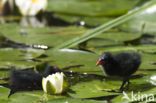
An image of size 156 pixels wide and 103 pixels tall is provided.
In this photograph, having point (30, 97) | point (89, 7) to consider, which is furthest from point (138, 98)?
point (89, 7)

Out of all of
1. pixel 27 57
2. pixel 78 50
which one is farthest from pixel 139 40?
pixel 27 57

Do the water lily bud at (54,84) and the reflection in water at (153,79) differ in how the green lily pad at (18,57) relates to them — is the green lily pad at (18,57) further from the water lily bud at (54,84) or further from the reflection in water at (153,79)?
the reflection in water at (153,79)

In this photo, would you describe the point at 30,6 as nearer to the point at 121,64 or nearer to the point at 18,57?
the point at 18,57

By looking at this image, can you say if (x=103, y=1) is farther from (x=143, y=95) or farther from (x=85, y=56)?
(x=143, y=95)

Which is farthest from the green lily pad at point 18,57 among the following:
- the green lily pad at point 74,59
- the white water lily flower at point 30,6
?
the white water lily flower at point 30,6

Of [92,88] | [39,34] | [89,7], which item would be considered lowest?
[92,88]

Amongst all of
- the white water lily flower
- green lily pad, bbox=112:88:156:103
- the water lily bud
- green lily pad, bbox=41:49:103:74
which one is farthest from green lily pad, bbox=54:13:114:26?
green lily pad, bbox=112:88:156:103

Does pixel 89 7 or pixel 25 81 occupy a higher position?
pixel 89 7
